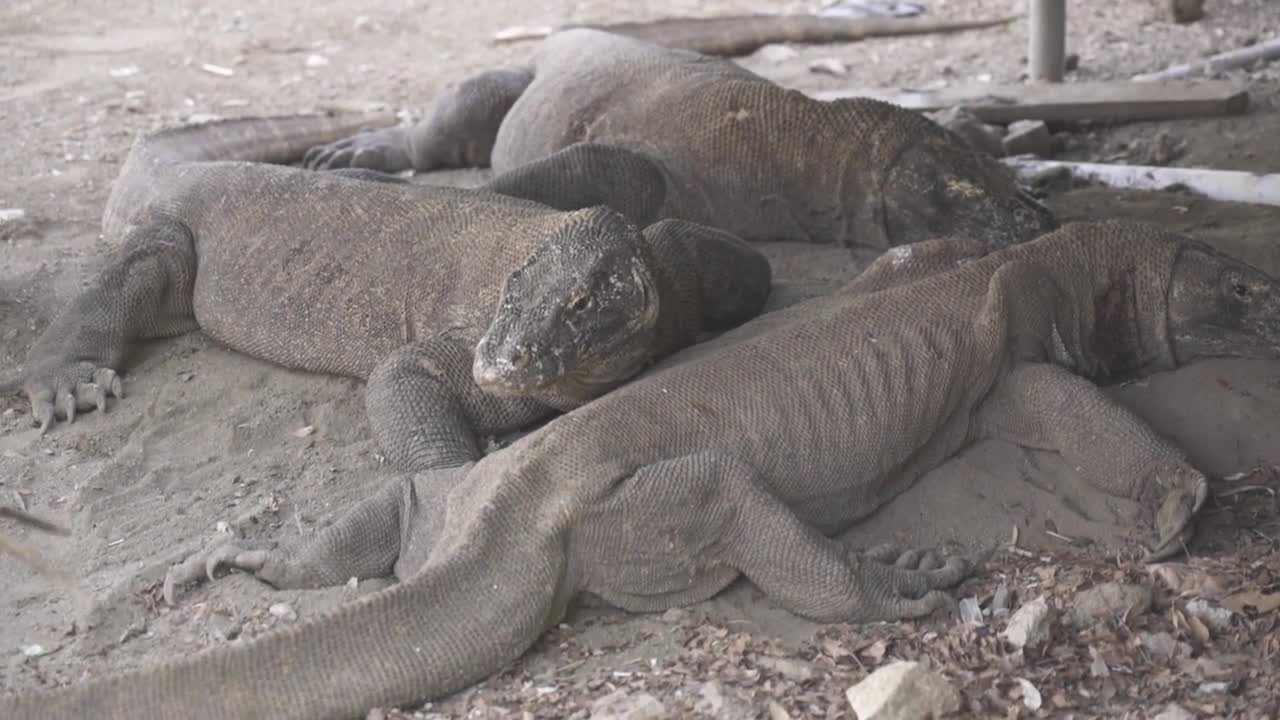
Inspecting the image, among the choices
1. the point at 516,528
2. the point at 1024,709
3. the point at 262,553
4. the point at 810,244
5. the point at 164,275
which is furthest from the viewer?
the point at 810,244

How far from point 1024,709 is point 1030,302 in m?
1.37

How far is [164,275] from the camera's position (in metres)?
5.41

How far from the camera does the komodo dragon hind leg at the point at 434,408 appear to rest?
4.13m

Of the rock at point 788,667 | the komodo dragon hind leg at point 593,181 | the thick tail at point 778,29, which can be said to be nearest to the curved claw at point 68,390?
the komodo dragon hind leg at point 593,181

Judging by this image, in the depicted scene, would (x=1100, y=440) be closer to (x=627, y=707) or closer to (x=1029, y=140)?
(x=627, y=707)

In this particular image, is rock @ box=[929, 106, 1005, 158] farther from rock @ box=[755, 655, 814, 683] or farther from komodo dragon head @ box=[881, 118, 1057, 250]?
rock @ box=[755, 655, 814, 683]

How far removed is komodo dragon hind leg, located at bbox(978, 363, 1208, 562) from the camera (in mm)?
3621

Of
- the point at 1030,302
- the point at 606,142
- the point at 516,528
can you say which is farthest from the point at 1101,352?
the point at 606,142

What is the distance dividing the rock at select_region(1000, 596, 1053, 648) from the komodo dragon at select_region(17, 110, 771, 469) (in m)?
1.24

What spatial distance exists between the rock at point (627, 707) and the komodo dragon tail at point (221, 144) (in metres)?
3.50

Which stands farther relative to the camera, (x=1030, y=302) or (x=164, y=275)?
(x=164, y=275)

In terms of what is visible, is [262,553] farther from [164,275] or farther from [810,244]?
[810,244]

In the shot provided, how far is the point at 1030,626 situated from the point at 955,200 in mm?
2634

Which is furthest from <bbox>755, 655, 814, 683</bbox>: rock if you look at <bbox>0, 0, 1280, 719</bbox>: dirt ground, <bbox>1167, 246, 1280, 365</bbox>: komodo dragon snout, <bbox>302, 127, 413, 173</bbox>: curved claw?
<bbox>302, 127, 413, 173</bbox>: curved claw
